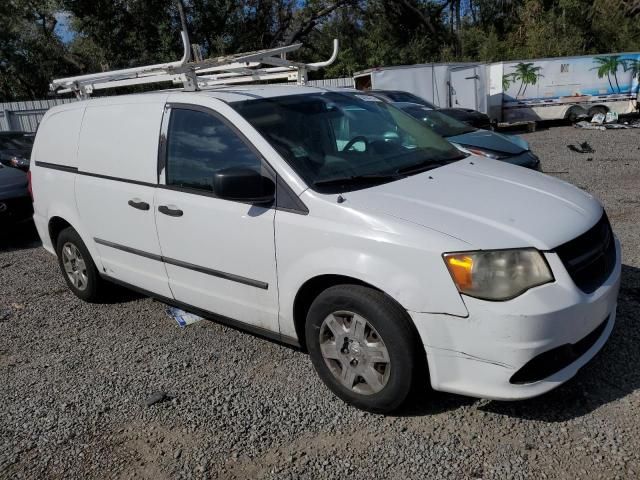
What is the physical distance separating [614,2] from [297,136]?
30.6 meters

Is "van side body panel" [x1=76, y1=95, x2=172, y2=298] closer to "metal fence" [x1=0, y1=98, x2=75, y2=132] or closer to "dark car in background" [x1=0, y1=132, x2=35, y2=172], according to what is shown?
"dark car in background" [x1=0, y1=132, x2=35, y2=172]

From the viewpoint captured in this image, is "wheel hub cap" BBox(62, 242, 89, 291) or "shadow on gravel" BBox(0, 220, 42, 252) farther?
"shadow on gravel" BBox(0, 220, 42, 252)

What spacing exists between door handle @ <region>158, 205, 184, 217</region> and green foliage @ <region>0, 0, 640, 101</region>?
2452 centimetres

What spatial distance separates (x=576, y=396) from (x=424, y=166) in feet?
5.20

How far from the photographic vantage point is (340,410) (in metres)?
3.19

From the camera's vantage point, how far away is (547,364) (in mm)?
2734

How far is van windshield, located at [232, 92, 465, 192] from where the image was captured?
10.8 ft

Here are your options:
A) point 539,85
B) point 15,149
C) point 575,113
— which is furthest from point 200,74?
point 575,113

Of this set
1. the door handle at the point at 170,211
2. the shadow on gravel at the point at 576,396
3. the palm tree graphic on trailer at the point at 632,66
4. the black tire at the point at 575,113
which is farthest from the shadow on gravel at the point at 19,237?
the palm tree graphic on trailer at the point at 632,66

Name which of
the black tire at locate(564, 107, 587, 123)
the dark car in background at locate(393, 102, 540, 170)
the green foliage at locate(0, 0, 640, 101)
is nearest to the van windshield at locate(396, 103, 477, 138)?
the dark car in background at locate(393, 102, 540, 170)

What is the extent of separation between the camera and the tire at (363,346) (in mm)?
2809

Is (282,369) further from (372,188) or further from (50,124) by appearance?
(50,124)

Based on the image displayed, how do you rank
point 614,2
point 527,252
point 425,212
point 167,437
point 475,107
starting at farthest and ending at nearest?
point 614,2
point 475,107
point 167,437
point 425,212
point 527,252

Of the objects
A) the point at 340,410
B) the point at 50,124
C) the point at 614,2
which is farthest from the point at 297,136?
the point at 614,2
